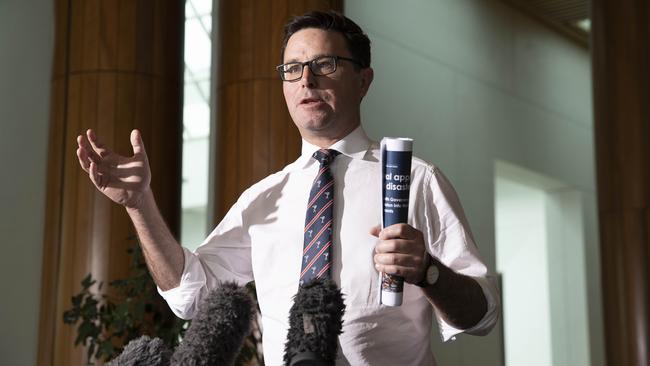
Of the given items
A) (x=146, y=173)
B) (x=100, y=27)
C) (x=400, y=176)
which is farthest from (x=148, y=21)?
(x=400, y=176)

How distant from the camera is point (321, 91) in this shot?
2.09 meters

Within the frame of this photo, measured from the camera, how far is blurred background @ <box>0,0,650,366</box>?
4758 mm

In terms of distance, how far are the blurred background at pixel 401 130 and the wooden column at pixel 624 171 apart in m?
0.01

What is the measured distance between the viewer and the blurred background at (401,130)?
476cm

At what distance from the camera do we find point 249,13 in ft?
15.9

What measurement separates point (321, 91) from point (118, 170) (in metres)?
0.52

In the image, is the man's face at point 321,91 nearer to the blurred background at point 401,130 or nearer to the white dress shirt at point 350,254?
the white dress shirt at point 350,254

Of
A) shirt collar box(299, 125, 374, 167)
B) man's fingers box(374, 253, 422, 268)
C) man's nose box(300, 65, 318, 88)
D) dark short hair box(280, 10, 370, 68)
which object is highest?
dark short hair box(280, 10, 370, 68)

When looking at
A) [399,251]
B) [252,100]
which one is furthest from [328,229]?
[252,100]

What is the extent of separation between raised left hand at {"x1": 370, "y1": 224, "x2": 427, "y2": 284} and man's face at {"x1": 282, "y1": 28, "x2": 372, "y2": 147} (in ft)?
2.32

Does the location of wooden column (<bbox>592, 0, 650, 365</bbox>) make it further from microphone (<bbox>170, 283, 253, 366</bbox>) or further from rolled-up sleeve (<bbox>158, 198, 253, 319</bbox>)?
microphone (<bbox>170, 283, 253, 366</bbox>)

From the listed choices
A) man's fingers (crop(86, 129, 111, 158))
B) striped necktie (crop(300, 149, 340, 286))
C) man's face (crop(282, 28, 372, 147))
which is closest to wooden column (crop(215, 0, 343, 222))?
man's face (crop(282, 28, 372, 147))

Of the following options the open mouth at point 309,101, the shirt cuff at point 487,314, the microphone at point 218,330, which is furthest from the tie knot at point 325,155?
the microphone at point 218,330

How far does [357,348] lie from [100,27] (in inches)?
134
